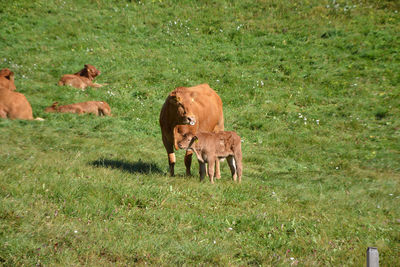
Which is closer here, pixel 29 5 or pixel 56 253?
pixel 56 253

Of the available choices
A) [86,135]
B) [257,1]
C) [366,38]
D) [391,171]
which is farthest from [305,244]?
[257,1]

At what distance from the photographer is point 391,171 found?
13547 mm

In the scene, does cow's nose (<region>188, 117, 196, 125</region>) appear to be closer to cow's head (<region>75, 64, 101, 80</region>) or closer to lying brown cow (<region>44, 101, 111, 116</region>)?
lying brown cow (<region>44, 101, 111, 116</region>)

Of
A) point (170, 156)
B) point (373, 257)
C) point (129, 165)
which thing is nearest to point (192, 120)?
point (170, 156)

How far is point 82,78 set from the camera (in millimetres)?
20516

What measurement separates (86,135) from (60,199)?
7.98 m

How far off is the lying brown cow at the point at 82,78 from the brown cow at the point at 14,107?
172 inches

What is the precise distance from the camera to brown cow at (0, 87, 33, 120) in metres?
15.6

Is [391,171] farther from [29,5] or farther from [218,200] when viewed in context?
[29,5]

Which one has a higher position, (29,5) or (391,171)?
(29,5)

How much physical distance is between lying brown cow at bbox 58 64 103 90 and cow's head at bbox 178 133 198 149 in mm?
11226

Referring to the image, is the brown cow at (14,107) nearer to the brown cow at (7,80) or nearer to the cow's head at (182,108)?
the brown cow at (7,80)

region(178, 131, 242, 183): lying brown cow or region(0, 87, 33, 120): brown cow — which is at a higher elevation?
region(0, 87, 33, 120): brown cow

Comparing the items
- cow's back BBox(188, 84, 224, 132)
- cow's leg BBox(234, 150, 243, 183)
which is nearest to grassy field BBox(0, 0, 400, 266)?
cow's leg BBox(234, 150, 243, 183)
